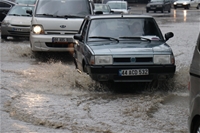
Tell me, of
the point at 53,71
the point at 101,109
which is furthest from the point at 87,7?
the point at 101,109

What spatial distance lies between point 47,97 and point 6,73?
3307mm

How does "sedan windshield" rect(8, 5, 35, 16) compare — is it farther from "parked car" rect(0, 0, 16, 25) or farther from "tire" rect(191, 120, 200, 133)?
"tire" rect(191, 120, 200, 133)

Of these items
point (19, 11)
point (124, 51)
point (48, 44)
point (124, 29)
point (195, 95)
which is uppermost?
point (195, 95)

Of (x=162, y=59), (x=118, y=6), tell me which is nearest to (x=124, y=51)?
(x=162, y=59)

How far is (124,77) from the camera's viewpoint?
9180 mm

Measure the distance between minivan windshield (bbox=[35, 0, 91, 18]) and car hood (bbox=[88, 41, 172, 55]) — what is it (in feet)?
15.6

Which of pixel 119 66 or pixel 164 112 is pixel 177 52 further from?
pixel 164 112

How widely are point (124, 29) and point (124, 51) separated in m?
1.30

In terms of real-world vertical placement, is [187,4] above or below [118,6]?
below

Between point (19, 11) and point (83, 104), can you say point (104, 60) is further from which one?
point (19, 11)

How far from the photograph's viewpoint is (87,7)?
49.0ft

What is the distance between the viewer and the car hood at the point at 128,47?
30.5ft

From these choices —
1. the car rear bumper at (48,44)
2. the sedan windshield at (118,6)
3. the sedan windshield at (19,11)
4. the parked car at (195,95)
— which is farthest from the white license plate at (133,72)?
the sedan windshield at (118,6)

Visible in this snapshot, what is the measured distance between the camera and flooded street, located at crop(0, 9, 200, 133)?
700cm
